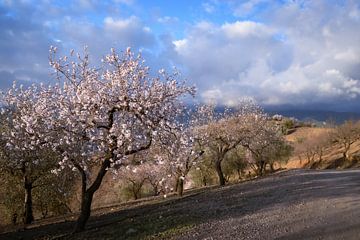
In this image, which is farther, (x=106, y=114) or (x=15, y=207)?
(x=15, y=207)

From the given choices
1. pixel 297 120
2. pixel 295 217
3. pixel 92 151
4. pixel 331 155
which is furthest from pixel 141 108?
pixel 297 120

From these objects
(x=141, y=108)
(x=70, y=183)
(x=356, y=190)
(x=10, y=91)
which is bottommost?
(x=356, y=190)

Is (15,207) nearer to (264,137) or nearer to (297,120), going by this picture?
(264,137)

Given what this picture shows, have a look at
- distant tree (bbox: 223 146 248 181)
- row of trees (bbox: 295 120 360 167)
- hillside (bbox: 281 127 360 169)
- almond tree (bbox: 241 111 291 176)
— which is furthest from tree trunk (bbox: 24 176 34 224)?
row of trees (bbox: 295 120 360 167)

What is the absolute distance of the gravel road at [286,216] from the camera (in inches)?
589

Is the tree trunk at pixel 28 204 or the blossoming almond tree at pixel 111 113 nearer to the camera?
the blossoming almond tree at pixel 111 113

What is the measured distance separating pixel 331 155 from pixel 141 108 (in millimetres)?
82131

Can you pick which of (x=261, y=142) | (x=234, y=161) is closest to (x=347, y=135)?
(x=234, y=161)

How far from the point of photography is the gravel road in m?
15.0

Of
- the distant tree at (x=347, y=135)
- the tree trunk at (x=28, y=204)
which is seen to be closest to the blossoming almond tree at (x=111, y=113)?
the tree trunk at (x=28, y=204)

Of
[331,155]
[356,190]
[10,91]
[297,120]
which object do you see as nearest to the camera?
[10,91]

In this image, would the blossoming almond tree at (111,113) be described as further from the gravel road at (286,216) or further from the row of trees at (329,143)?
the row of trees at (329,143)

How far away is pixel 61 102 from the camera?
18.7 m

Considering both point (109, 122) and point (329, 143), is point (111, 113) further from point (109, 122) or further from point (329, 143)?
point (329, 143)
